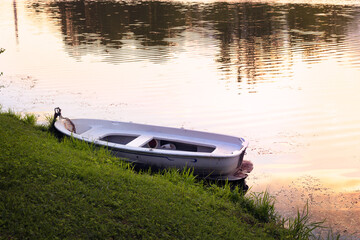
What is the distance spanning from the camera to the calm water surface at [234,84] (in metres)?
12.5

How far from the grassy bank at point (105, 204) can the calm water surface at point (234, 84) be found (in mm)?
1844

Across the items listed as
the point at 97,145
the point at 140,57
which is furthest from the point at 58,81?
the point at 97,145

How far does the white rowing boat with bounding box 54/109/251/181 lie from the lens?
36.6ft

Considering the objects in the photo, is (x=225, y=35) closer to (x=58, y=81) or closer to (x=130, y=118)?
(x=58, y=81)

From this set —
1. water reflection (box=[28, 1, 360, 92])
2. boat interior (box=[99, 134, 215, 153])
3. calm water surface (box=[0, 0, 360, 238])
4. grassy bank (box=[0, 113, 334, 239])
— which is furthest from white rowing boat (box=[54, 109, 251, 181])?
water reflection (box=[28, 1, 360, 92])

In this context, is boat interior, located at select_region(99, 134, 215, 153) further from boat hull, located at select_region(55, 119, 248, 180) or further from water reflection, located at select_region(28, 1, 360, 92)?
water reflection, located at select_region(28, 1, 360, 92)

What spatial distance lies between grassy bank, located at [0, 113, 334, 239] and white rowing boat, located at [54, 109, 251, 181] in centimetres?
68

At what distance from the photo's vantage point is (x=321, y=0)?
64.8m

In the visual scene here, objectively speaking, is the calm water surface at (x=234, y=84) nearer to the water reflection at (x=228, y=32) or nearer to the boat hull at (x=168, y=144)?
the water reflection at (x=228, y=32)

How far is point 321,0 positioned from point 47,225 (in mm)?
63939

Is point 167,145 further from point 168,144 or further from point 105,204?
point 105,204

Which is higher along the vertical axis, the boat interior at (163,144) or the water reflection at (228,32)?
the water reflection at (228,32)

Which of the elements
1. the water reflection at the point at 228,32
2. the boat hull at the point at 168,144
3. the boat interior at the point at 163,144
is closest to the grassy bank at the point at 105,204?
the boat hull at the point at 168,144

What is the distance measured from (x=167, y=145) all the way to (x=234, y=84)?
9689mm
